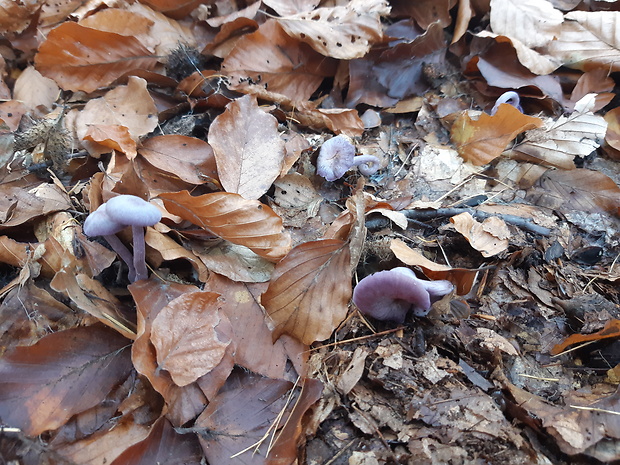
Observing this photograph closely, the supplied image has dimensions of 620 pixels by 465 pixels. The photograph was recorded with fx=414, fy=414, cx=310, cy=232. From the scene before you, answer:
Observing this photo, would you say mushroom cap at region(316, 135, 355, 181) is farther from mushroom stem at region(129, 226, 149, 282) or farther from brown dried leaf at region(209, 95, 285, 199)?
mushroom stem at region(129, 226, 149, 282)

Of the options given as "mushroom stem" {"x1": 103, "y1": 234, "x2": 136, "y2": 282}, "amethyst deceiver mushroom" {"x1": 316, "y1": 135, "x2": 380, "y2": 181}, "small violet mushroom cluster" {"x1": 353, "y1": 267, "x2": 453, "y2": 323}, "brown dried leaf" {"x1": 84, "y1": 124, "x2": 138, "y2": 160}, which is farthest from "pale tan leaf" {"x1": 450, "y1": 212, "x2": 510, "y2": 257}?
"brown dried leaf" {"x1": 84, "y1": 124, "x2": 138, "y2": 160}

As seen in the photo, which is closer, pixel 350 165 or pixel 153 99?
pixel 350 165

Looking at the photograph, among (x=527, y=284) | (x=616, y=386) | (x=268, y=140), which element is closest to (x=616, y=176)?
(x=527, y=284)

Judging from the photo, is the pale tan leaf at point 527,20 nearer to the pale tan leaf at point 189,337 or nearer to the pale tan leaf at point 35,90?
the pale tan leaf at point 189,337

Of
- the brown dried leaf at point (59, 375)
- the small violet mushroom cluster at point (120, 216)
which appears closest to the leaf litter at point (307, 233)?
the brown dried leaf at point (59, 375)

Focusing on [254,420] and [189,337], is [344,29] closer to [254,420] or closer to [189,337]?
[189,337]

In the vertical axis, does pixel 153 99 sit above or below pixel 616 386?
above

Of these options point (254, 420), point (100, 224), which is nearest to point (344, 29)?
point (100, 224)

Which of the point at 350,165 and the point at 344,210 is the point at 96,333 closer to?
the point at 344,210
